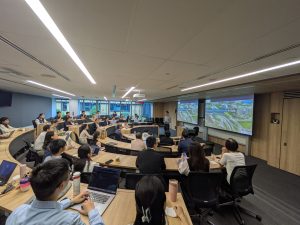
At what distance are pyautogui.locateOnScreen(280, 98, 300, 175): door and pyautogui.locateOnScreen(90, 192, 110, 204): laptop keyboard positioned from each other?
19.0ft

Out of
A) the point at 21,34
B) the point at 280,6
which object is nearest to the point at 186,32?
the point at 280,6

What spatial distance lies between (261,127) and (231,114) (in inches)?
49.9

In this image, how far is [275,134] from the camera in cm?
559

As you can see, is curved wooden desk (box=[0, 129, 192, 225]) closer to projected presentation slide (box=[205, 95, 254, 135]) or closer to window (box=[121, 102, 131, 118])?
projected presentation slide (box=[205, 95, 254, 135])

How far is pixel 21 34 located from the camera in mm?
2018

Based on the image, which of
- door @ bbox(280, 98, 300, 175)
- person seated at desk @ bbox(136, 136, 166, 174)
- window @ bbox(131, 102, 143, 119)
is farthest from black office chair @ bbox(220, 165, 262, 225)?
window @ bbox(131, 102, 143, 119)

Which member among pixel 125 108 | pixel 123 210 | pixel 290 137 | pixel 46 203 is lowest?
pixel 123 210

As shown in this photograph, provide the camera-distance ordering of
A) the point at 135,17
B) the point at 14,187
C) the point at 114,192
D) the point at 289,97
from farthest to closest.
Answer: the point at 289,97
the point at 14,187
the point at 114,192
the point at 135,17

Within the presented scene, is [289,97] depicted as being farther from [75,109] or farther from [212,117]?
[75,109]

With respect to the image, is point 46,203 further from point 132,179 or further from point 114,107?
point 114,107

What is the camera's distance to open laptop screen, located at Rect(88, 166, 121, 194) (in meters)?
1.80

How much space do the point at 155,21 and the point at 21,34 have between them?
1.74 metres

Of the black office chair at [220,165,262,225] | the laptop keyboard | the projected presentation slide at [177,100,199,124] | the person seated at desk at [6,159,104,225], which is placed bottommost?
the black office chair at [220,165,262,225]

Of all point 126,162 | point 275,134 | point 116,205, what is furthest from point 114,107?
point 116,205
